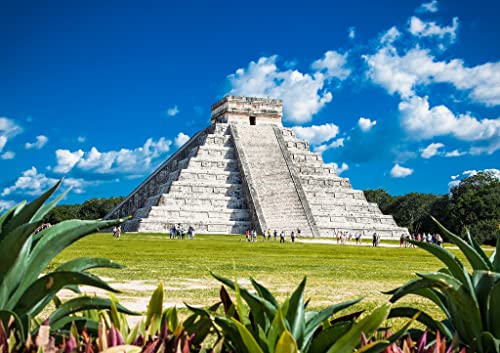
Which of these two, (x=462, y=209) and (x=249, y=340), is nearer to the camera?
(x=249, y=340)

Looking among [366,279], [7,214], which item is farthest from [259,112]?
[7,214]

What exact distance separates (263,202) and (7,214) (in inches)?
1296

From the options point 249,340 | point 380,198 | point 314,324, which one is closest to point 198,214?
point 314,324

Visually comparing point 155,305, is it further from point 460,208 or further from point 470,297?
point 460,208

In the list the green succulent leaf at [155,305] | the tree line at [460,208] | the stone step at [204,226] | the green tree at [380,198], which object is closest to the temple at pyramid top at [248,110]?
the stone step at [204,226]

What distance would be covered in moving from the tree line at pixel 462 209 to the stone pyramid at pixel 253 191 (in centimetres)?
1524

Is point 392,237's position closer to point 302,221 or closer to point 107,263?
point 302,221

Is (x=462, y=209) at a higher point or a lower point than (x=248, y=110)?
lower

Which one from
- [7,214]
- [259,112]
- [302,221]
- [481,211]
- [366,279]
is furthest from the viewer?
[481,211]

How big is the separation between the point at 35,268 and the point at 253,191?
32.8 meters

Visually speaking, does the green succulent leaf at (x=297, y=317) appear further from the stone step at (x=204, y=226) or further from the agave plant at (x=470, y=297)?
the stone step at (x=204, y=226)

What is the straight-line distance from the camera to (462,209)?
53.3 m

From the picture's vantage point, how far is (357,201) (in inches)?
1439

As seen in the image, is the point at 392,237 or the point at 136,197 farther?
the point at 136,197
